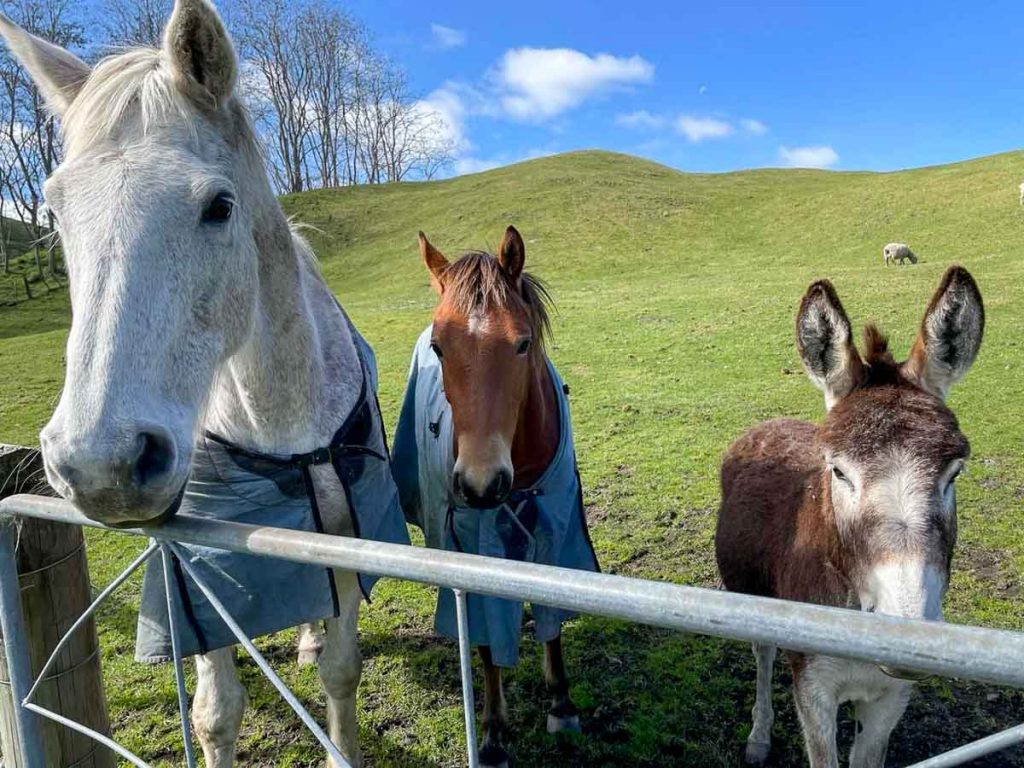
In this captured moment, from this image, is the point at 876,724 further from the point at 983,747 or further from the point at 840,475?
the point at 983,747

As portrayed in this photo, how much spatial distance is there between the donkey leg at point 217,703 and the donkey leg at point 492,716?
1244 mm

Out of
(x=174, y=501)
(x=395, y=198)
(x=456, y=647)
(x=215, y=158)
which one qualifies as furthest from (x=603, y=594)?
(x=395, y=198)

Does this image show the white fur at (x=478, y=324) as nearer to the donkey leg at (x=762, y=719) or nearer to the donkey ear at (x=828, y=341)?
the donkey ear at (x=828, y=341)

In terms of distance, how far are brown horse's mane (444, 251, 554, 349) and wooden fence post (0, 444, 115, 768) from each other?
1.83m

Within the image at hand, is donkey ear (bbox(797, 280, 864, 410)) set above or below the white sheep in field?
below

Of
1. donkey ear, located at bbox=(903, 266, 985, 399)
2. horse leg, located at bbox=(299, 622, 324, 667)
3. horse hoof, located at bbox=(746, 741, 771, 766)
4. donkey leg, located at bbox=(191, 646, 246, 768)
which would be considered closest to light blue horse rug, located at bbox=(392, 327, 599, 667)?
donkey leg, located at bbox=(191, 646, 246, 768)

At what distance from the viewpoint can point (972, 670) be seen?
915 mm

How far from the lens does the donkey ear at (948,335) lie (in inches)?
88.4

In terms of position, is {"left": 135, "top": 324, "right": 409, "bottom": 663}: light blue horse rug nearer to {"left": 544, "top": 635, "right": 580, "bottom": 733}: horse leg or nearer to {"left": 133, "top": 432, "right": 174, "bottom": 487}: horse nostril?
{"left": 133, "top": 432, "right": 174, "bottom": 487}: horse nostril

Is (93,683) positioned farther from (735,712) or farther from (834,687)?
(735,712)

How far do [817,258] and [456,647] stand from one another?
2558 centimetres

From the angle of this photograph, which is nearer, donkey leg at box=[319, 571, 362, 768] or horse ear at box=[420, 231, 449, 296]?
donkey leg at box=[319, 571, 362, 768]

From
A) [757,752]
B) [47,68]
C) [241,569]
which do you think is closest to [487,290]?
[241,569]

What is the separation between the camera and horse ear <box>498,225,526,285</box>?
11.1 ft
